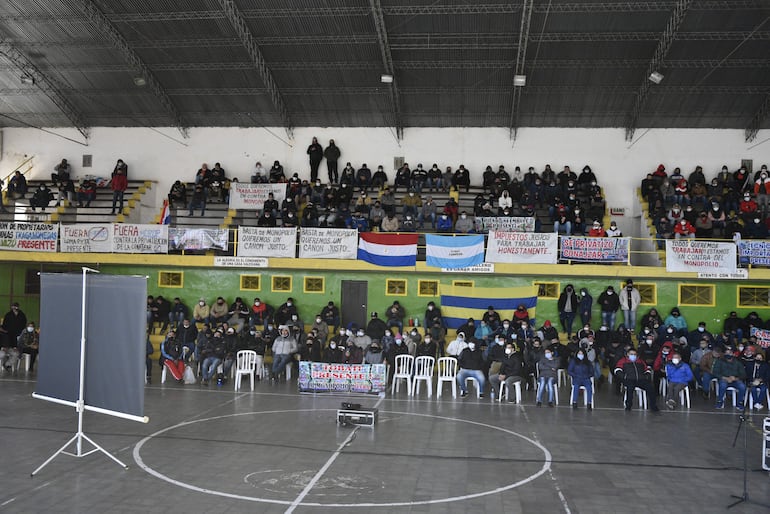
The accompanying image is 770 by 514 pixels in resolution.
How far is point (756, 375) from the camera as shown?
1875 centimetres

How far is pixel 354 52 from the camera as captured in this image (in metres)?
27.6

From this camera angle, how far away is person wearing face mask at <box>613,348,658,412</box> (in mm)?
17875

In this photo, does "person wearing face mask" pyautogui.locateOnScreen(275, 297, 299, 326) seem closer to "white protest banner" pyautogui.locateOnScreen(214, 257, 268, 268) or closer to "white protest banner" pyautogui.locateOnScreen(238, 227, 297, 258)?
"white protest banner" pyautogui.locateOnScreen(214, 257, 268, 268)

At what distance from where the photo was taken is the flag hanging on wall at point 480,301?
25828mm

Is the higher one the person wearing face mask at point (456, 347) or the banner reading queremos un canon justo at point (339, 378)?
the person wearing face mask at point (456, 347)

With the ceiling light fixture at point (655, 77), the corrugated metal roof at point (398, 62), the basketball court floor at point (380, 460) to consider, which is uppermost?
the corrugated metal roof at point (398, 62)

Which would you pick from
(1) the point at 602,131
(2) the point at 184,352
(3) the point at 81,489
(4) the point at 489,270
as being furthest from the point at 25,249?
(1) the point at 602,131

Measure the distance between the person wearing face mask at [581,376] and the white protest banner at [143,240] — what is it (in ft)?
52.4

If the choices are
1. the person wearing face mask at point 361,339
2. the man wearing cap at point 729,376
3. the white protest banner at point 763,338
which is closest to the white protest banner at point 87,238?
the person wearing face mask at point 361,339

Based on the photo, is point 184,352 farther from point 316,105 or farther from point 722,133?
point 722,133

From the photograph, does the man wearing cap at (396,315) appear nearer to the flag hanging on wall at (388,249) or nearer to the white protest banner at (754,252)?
the flag hanging on wall at (388,249)

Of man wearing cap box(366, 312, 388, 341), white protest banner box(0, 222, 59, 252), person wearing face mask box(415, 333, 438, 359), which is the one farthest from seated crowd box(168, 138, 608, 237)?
person wearing face mask box(415, 333, 438, 359)

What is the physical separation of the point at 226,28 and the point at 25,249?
1171 centimetres

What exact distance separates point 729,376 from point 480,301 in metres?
9.48
